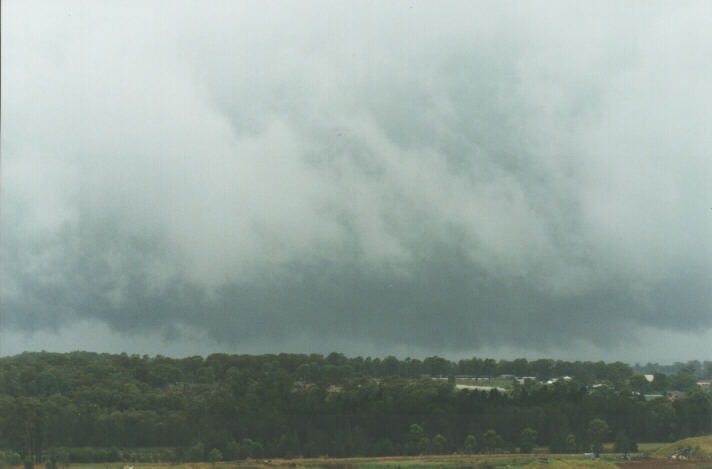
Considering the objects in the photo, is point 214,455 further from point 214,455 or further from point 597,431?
point 597,431

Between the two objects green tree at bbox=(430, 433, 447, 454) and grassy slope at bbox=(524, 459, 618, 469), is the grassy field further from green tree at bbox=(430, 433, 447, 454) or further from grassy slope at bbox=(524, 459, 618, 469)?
green tree at bbox=(430, 433, 447, 454)

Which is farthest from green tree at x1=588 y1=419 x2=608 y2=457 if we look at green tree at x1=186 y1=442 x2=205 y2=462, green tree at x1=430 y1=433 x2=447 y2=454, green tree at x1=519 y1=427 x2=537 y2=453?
green tree at x1=186 y1=442 x2=205 y2=462

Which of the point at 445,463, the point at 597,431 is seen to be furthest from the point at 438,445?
the point at 597,431

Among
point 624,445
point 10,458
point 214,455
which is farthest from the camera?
point 624,445

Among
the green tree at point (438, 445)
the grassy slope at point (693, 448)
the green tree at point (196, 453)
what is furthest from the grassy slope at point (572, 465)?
the green tree at point (196, 453)

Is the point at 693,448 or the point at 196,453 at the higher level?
the point at 693,448

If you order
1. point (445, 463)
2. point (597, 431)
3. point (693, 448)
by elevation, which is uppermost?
point (597, 431)

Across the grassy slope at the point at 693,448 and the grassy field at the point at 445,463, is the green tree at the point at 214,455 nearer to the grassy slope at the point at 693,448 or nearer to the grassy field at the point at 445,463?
the grassy field at the point at 445,463
